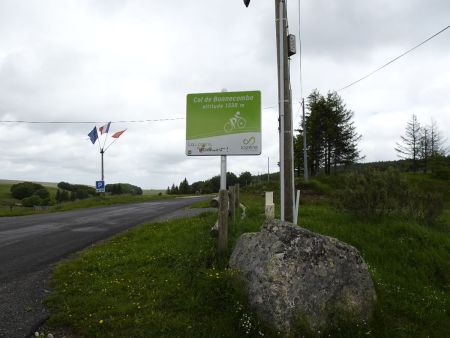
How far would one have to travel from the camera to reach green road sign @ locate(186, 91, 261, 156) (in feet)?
29.3

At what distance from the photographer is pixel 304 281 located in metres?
4.83

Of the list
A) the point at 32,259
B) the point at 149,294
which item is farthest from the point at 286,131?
the point at 32,259

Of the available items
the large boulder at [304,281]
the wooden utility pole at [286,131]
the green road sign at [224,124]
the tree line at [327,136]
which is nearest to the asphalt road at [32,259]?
the large boulder at [304,281]

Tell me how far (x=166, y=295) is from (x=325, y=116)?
43.8 m

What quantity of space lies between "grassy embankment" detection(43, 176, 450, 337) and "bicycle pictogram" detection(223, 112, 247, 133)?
2.33 m

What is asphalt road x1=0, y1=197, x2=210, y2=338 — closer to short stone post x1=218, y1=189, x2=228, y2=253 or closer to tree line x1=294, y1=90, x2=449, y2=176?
short stone post x1=218, y1=189, x2=228, y2=253

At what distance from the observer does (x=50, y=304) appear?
540cm

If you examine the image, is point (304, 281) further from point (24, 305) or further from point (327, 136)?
point (327, 136)

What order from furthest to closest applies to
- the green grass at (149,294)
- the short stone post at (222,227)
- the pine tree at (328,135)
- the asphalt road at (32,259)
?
the pine tree at (328,135)
the short stone post at (222,227)
the asphalt road at (32,259)
the green grass at (149,294)

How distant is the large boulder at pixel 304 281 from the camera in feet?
15.2

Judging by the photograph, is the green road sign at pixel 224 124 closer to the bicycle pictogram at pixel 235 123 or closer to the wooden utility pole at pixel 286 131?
the bicycle pictogram at pixel 235 123

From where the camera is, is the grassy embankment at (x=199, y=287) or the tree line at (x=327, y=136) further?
the tree line at (x=327, y=136)

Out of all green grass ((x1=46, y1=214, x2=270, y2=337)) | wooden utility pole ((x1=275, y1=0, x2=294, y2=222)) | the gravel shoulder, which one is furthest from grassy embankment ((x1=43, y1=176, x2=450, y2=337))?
wooden utility pole ((x1=275, y1=0, x2=294, y2=222))

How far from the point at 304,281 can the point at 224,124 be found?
5050 millimetres
